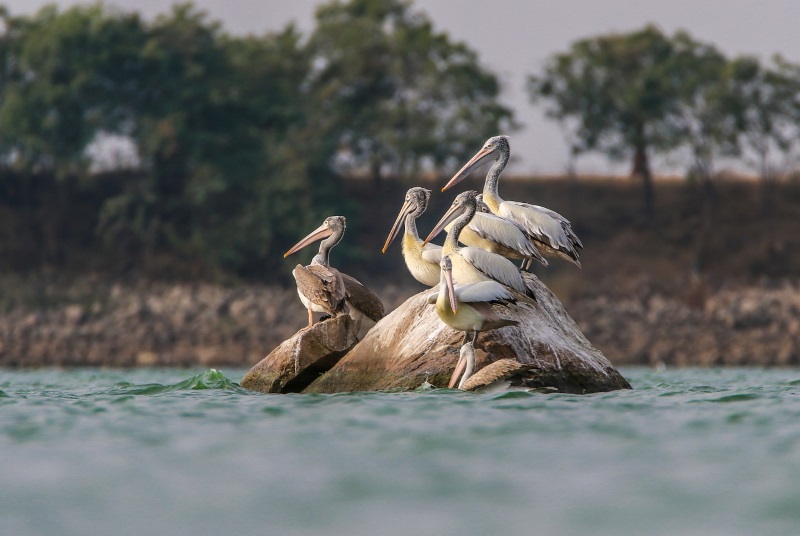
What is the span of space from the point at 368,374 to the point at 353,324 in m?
0.94

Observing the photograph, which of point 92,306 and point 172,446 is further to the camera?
point 92,306

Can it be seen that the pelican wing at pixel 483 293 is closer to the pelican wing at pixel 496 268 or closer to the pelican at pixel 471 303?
the pelican at pixel 471 303

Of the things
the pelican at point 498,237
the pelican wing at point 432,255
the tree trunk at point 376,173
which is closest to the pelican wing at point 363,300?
the pelican wing at point 432,255

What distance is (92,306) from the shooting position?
39594 mm

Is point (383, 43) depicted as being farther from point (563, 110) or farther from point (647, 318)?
point (647, 318)

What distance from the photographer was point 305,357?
13.1 m

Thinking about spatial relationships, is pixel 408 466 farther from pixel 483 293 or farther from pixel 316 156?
pixel 316 156

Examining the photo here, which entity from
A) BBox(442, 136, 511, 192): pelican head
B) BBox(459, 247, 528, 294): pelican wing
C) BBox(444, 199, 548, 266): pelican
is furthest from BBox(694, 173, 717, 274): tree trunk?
BBox(459, 247, 528, 294): pelican wing

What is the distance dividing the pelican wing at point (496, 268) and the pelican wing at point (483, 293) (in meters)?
0.33

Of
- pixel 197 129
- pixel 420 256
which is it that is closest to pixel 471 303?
pixel 420 256

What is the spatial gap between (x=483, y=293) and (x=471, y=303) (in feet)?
0.54

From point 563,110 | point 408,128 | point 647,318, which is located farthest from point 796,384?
point 563,110

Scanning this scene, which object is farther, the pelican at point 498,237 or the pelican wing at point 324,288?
the pelican wing at point 324,288

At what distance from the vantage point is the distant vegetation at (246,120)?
44719mm
